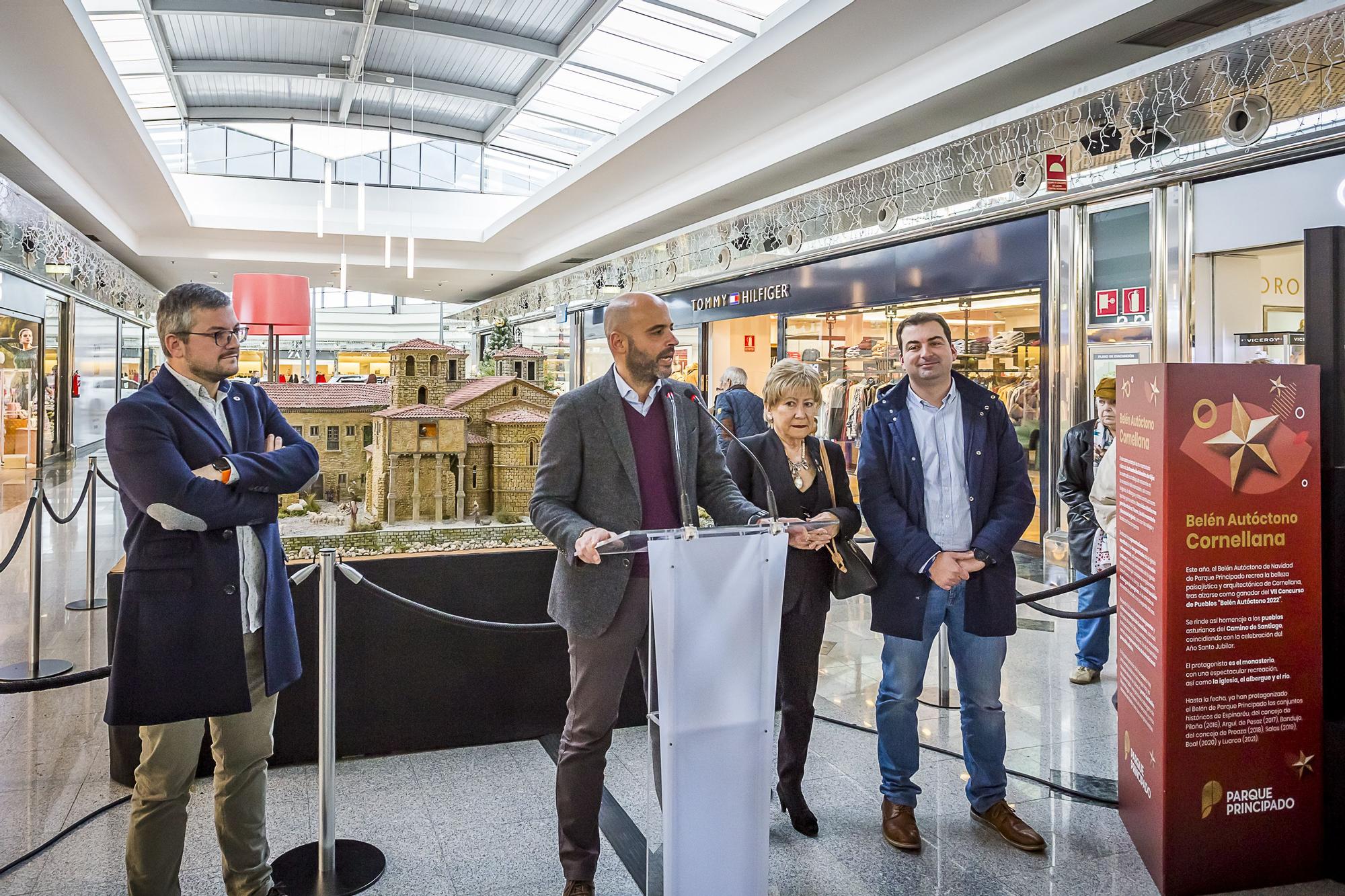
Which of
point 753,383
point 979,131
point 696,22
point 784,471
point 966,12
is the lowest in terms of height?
point 784,471

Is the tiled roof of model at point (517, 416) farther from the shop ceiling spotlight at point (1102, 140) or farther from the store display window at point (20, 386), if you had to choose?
the store display window at point (20, 386)

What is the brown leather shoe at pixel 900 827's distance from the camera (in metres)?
2.93

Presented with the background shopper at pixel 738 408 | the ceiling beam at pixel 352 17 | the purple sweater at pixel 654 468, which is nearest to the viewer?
the purple sweater at pixel 654 468

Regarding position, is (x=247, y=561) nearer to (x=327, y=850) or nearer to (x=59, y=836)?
(x=327, y=850)

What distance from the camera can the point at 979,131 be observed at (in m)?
7.36

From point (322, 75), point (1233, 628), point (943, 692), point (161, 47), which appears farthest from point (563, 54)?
point (1233, 628)

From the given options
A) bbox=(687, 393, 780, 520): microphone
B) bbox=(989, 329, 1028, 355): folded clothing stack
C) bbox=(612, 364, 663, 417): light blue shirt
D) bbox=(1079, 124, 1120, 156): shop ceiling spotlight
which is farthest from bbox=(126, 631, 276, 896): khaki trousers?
bbox=(989, 329, 1028, 355): folded clothing stack

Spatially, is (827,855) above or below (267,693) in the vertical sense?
below

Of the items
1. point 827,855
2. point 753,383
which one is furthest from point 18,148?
point 827,855

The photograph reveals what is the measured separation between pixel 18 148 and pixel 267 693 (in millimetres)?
10380

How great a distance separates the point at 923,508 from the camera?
303 cm

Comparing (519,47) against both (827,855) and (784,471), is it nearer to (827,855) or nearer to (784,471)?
(784,471)

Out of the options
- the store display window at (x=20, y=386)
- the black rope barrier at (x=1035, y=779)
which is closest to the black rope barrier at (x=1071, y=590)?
the black rope barrier at (x=1035, y=779)

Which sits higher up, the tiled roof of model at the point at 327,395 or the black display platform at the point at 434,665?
the tiled roof of model at the point at 327,395
